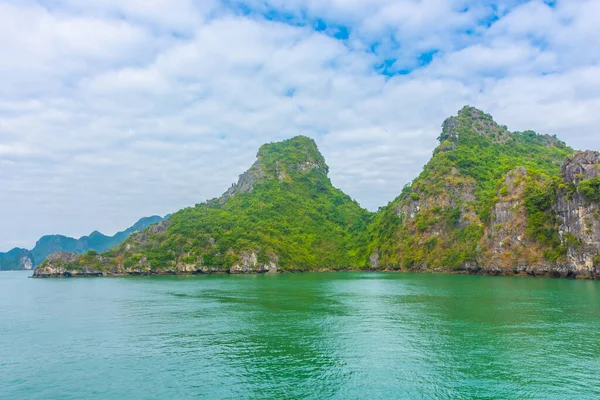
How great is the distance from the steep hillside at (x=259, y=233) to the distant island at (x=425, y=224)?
40cm

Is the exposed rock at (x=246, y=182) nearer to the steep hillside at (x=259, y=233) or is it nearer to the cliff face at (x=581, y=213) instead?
the steep hillside at (x=259, y=233)

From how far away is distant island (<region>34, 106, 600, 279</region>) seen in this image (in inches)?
3273

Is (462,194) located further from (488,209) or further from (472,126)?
(472,126)

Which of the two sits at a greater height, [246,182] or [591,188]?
[246,182]

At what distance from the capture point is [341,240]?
6122 inches

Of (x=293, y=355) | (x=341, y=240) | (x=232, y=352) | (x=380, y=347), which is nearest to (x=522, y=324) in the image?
(x=380, y=347)

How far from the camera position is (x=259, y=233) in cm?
13625

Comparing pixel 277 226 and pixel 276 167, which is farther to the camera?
pixel 276 167

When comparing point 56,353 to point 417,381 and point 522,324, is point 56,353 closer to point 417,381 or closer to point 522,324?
point 417,381

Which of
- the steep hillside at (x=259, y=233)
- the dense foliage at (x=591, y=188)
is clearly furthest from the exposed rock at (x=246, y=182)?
the dense foliage at (x=591, y=188)

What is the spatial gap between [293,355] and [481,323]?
17.5 meters

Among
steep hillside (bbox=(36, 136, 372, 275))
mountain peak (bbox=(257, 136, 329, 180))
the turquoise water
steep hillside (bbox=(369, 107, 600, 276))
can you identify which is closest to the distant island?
steep hillside (bbox=(369, 107, 600, 276))

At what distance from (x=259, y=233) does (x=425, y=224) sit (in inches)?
2041

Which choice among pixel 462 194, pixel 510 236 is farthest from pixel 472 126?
pixel 510 236
